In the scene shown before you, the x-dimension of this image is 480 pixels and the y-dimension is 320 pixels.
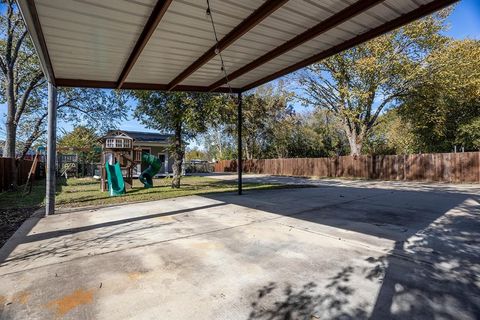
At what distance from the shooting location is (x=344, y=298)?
2.39m

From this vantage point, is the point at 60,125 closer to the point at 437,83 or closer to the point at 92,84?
the point at 92,84

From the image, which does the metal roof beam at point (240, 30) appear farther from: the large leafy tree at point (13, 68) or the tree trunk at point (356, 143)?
the tree trunk at point (356, 143)

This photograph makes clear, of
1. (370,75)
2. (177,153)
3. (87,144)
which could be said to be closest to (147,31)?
(177,153)

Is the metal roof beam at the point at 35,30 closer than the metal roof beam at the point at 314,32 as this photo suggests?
Yes

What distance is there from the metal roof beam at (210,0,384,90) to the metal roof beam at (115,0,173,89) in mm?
2402

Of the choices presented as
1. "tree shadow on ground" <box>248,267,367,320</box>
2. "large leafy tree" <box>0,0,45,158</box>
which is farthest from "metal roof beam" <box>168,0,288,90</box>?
"large leafy tree" <box>0,0,45,158</box>

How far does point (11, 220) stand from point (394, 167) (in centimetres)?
1896

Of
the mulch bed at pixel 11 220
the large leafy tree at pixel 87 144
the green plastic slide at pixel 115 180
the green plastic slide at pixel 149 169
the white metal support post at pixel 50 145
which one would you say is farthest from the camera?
the large leafy tree at pixel 87 144

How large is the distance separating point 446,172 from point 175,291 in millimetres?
17966

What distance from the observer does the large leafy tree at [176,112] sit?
10.7 metres

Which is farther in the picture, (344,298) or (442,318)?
(344,298)

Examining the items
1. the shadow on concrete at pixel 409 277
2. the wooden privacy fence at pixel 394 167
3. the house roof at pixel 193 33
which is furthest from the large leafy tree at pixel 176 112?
the wooden privacy fence at pixel 394 167

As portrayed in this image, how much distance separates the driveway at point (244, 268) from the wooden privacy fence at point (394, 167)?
12287 millimetres

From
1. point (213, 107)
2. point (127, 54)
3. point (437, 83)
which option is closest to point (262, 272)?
point (127, 54)
